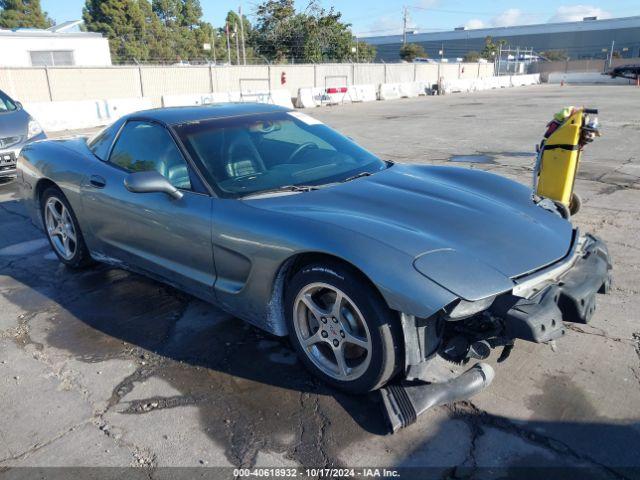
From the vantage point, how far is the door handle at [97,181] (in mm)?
3989

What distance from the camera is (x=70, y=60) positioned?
117 ft

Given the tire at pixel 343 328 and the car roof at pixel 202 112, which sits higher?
the car roof at pixel 202 112

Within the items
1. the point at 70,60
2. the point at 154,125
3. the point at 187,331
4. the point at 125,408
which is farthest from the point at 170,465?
the point at 70,60

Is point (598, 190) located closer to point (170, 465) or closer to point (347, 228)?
point (347, 228)

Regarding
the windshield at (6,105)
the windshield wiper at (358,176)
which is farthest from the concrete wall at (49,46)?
the windshield wiper at (358,176)

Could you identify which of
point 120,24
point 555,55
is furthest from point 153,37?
point 555,55

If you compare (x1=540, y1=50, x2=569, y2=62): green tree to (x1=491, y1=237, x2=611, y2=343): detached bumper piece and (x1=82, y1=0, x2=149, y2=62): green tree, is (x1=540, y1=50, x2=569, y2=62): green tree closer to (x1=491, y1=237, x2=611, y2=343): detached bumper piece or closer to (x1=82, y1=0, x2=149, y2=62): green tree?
(x1=82, y1=0, x2=149, y2=62): green tree

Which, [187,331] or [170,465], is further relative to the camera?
[187,331]

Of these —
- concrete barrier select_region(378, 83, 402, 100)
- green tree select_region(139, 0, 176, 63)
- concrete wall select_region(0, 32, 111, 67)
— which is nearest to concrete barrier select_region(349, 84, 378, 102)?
concrete barrier select_region(378, 83, 402, 100)

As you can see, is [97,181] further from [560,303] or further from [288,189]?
[560,303]

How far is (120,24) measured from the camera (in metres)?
57.2

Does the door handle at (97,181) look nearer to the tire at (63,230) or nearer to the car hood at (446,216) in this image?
the tire at (63,230)

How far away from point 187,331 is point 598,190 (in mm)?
5964

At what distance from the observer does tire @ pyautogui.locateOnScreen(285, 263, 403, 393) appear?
2477mm
